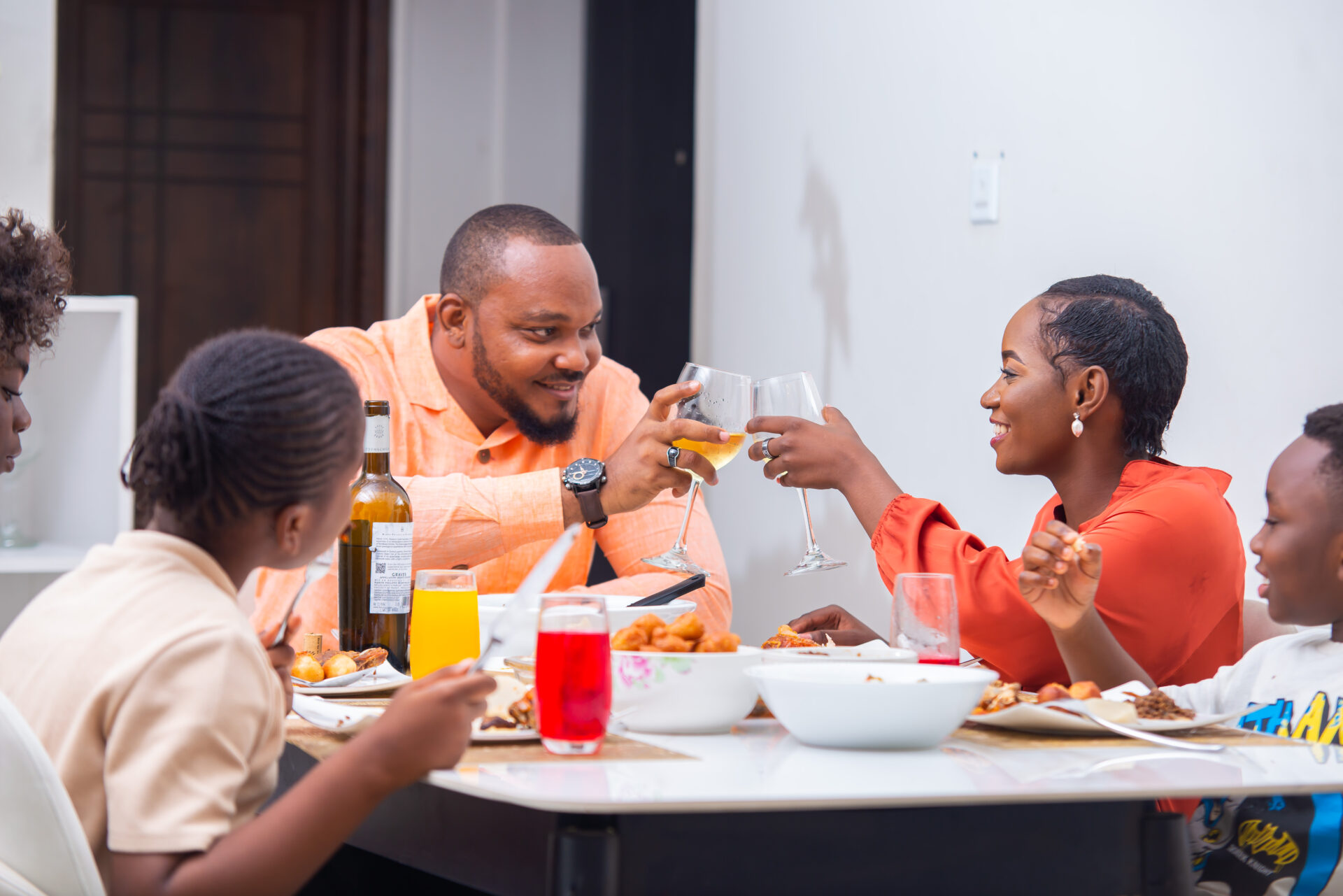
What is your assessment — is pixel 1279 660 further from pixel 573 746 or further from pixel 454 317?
pixel 454 317

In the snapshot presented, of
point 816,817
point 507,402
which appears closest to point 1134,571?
point 816,817

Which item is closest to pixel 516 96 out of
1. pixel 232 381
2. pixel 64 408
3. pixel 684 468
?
pixel 64 408

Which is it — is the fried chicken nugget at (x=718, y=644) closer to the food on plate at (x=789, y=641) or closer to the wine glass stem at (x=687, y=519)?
the food on plate at (x=789, y=641)

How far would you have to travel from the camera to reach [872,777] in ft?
2.67

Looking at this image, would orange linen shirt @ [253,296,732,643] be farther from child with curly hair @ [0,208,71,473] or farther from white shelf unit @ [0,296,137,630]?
white shelf unit @ [0,296,137,630]

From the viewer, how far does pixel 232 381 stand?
0.86m

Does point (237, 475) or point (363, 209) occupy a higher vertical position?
point (363, 209)

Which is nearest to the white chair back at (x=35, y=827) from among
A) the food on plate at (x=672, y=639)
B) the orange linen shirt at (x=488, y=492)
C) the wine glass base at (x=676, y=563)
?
the food on plate at (x=672, y=639)

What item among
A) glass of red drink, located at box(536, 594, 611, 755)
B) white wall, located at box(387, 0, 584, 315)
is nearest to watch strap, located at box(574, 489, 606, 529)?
glass of red drink, located at box(536, 594, 611, 755)

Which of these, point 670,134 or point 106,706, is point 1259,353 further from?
point 670,134

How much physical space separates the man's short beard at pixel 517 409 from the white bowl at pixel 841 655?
1009 mm

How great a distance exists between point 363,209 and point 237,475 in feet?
11.3

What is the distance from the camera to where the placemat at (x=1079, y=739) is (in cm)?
96

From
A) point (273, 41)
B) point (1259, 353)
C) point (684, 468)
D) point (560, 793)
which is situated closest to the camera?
point (560, 793)
